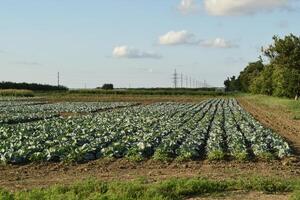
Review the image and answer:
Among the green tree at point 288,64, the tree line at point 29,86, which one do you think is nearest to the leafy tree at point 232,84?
the tree line at point 29,86

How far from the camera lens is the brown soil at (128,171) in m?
12.4

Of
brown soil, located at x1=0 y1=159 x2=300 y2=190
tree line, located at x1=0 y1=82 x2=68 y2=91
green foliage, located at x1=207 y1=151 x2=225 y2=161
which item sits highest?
tree line, located at x1=0 y1=82 x2=68 y2=91

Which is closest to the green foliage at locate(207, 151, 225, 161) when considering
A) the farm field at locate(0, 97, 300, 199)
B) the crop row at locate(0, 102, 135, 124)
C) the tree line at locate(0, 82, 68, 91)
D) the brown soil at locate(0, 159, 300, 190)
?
the farm field at locate(0, 97, 300, 199)

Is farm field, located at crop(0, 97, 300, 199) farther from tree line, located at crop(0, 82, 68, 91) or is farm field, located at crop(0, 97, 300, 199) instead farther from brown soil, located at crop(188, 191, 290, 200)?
tree line, located at crop(0, 82, 68, 91)

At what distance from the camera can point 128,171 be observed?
1361 cm

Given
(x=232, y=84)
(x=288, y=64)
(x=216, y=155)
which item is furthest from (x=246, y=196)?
(x=232, y=84)

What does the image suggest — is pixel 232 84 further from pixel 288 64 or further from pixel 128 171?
pixel 128 171

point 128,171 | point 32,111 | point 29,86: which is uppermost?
point 29,86

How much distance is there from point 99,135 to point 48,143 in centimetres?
301

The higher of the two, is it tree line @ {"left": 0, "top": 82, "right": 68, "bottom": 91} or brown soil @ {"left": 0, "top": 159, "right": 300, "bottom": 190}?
tree line @ {"left": 0, "top": 82, "right": 68, "bottom": 91}

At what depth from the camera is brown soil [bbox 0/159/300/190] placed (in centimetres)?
1240

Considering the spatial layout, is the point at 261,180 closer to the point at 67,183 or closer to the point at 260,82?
the point at 67,183

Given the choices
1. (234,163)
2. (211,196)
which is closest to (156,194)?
(211,196)

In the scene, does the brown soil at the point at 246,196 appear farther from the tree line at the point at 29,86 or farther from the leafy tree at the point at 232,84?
the leafy tree at the point at 232,84
